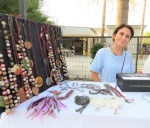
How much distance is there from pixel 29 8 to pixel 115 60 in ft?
11.6

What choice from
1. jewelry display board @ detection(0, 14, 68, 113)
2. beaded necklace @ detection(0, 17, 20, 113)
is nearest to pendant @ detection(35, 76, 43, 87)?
jewelry display board @ detection(0, 14, 68, 113)

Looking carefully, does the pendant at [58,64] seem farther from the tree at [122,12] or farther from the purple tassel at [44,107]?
the tree at [122,12]

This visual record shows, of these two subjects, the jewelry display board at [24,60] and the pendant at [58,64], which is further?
the pendant at [58,64]

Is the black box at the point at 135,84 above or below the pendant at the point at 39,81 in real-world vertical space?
below

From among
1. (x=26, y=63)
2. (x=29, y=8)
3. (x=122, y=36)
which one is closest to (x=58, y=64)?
(x=26, y=63)

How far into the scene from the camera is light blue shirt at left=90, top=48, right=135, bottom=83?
1.91 m

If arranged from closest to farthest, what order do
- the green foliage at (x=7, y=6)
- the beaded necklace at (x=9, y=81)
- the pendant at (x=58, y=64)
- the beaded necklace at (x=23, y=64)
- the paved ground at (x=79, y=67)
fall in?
the beaded necklace at (x=9, y=81) < the beaded necklace at (x=23, y=64) < the pendant at (x=58, y=64) < the paved ground at (x=79, y=67) < the green foliage at (x=7, y=6)

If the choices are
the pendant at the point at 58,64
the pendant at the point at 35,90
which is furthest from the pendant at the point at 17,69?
the pendant at the point at 58,64

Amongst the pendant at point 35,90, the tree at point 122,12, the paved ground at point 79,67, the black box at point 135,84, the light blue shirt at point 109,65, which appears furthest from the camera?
the tree at point 122,12

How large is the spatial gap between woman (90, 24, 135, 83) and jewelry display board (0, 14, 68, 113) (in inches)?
22.1

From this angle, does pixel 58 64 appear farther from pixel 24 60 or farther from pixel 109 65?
pixel 109 65

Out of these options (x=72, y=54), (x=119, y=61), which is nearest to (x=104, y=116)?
(x=119, y=61)

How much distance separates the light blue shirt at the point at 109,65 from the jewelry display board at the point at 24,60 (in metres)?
0.56

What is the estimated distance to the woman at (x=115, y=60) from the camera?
1.91 meters
